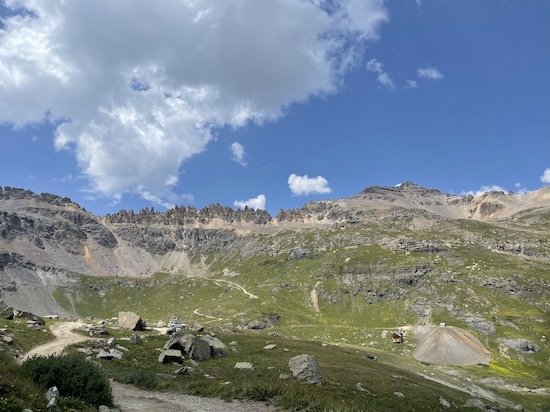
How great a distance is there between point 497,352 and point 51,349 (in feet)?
533

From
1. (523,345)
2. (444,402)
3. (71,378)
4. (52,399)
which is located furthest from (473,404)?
(523,345)

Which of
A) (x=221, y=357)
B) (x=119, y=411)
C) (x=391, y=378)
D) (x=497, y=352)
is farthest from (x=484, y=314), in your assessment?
(x=119, y=411)

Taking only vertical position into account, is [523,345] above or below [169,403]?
below

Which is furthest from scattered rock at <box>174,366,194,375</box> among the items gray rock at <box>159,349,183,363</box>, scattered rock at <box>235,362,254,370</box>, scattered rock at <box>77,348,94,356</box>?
scattered rock at <box>77,348,94,356</box>

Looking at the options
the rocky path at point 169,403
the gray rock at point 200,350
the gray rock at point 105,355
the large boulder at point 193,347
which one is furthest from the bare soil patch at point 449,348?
the rocky path at point 169,403

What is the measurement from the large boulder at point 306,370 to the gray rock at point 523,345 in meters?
149

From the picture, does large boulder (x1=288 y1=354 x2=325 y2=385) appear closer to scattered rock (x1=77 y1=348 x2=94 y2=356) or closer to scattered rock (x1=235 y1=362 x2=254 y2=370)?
scattered rock (x1=235 y1=362 x2=254 y2=370)

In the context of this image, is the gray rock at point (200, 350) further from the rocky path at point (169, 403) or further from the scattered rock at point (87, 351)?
the rocky path at point (169, 403)

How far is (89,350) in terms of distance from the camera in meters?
46.2

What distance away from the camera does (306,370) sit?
141ft

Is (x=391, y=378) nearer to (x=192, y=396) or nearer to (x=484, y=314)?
(x=192, y=396)

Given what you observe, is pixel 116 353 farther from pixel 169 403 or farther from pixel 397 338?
pixel 397 338

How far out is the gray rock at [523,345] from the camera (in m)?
155

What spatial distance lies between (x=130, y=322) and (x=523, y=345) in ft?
504
